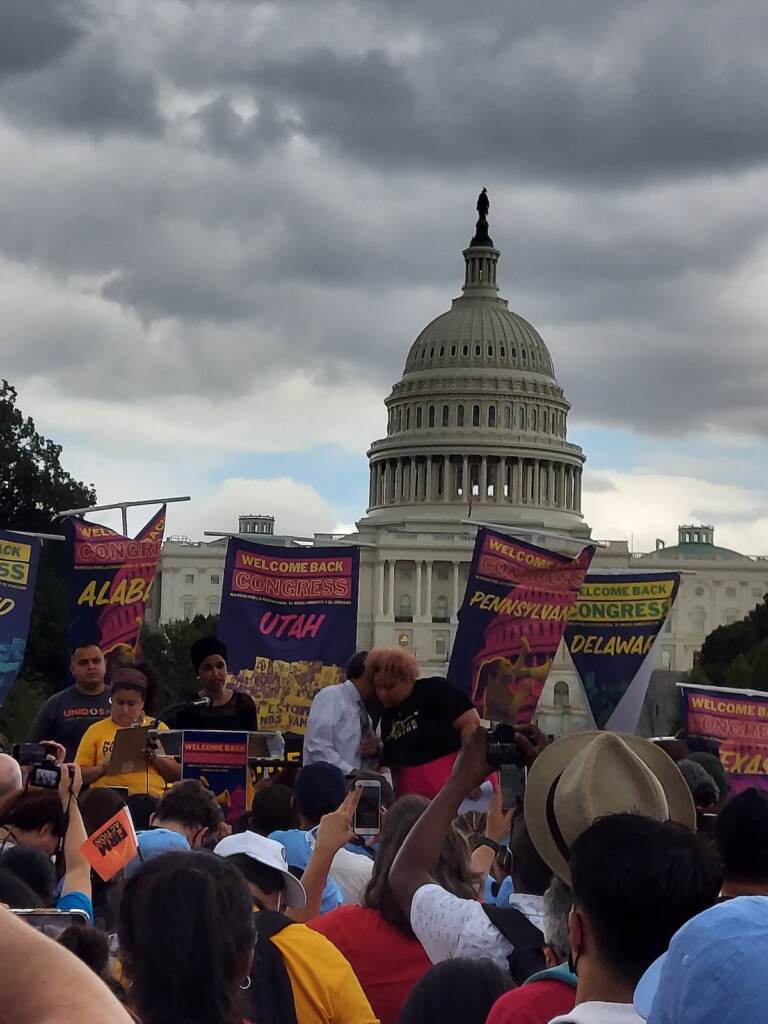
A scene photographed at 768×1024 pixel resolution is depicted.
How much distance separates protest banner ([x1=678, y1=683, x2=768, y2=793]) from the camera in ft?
68.6

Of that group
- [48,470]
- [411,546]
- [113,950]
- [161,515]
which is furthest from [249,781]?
[411,546]

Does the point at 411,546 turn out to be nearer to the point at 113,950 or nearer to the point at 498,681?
the point at 498,681

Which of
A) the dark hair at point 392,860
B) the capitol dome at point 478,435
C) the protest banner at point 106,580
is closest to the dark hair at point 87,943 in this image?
the dark hair at point 392,860

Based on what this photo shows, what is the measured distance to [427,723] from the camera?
9117 millimetres

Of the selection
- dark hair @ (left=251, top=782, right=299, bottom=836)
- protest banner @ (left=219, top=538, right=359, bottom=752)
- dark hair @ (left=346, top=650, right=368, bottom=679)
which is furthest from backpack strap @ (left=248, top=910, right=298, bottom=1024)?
protest banner @ (left=219, top=538, right=359, bottom=752)

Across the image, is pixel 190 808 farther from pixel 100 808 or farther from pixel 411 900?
pixel 411 900

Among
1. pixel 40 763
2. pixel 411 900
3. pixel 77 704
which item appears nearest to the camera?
pixel 411 900

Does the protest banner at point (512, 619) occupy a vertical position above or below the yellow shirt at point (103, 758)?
above

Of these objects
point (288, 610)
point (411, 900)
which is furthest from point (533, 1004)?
point (288, 610)

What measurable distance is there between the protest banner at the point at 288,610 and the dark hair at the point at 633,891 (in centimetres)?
1523

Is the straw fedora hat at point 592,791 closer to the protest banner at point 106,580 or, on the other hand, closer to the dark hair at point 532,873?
the dark hair at point 532,873

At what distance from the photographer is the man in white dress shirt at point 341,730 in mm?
12250

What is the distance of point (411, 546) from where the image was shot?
137875 mm

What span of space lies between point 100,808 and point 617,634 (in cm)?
1489
